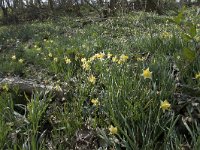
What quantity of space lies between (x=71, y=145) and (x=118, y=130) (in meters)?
0.35

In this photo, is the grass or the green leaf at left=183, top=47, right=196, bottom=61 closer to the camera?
the grass

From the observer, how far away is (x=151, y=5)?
13.7 meters

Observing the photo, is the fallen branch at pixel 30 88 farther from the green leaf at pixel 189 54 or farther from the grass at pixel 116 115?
the green leaf at pixel 189 54

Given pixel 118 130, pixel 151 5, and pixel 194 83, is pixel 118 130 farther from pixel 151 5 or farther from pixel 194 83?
pixel 151 5

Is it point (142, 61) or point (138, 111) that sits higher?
point (142, 61)

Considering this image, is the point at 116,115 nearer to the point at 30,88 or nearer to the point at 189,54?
the point at 189,54

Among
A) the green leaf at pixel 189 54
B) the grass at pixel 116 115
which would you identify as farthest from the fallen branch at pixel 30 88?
the green leaf at pixel 189 54

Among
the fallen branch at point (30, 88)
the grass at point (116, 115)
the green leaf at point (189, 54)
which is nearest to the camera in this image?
the grass at point (116, 115)

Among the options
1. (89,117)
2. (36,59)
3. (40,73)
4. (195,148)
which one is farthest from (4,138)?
(36,59)

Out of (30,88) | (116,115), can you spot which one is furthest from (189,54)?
(30,88)

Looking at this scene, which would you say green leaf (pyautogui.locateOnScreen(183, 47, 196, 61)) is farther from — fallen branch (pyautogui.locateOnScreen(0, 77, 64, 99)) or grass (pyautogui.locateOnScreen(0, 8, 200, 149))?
fallen branch (pyautogui.locateOnScreen(0, 77, 64, 99))

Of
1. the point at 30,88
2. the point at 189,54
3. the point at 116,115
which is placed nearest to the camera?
the point at 116,115

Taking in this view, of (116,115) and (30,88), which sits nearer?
(116,115)

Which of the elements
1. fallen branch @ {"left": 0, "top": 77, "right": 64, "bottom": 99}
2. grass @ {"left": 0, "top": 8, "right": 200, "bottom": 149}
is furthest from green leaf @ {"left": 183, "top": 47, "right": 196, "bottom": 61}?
fallen branch @ {"left": 0, "top": 77, "right": 64, "bottom": 99}
